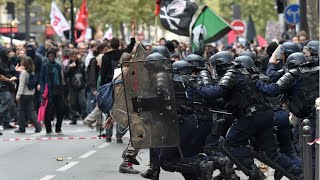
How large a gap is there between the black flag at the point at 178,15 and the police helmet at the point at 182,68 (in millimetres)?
9303

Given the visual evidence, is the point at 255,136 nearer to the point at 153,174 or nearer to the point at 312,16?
the point at 153,174

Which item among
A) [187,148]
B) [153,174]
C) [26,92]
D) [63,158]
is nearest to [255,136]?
[187,148]

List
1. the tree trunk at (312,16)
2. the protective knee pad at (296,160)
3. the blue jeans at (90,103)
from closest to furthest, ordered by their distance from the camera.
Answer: the protective knee pad at (296,160)
the blue jeans at (90,103)
the tree trunk at (312,16)

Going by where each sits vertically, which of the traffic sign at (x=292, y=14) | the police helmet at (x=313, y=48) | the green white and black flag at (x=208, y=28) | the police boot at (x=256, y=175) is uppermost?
the traffic sign at (x=292, y=14)

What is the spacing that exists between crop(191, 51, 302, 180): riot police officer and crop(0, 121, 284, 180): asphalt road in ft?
6.68

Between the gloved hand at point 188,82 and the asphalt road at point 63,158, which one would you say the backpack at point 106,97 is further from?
the gloved hand at point 188,82

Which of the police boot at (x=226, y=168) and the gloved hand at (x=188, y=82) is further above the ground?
the gloved hand at (x=188, y=82)

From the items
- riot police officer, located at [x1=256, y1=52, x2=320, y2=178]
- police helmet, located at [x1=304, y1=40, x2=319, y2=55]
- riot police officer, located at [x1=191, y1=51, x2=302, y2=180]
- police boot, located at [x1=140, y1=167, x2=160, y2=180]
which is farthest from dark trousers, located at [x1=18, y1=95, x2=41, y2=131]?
riot police officer, located at [x1=256, y1=52, x2=320, y2=178]

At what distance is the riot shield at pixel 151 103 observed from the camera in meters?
11.9

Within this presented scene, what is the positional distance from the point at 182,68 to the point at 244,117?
35.1 inches

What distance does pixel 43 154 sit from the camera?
58.3ft

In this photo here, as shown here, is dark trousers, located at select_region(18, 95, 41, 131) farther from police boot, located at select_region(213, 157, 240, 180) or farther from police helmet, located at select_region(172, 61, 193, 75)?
police boot, located at select_region(213, 157, 240, 180)

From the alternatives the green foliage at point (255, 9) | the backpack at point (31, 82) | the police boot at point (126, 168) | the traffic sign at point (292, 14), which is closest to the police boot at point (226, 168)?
the police boot at point (126, 168)

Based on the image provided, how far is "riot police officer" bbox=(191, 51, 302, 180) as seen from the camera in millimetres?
11992
